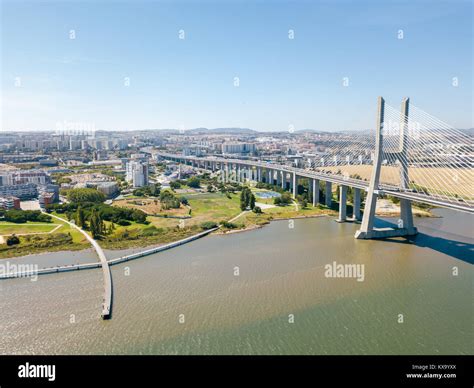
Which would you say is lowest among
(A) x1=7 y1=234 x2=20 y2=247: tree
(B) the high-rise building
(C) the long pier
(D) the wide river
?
(D) the wide river

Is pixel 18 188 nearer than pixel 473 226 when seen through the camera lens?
No

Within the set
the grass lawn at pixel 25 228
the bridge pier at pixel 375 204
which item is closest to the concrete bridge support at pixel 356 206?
the bridge pier at pixel 375 204

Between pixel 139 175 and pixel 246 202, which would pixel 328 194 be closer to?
pixel 246 202

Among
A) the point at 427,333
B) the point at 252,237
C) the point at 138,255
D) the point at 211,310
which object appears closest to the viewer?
the point at 427,333

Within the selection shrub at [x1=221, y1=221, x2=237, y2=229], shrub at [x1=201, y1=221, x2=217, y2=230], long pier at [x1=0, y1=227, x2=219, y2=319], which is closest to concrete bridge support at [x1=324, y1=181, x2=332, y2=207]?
shrub at [x1=221, y1=221, x2=237, y2=229]

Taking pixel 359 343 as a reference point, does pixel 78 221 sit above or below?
above

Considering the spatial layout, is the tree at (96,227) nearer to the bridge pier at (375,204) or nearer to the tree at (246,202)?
the tree at (246,202)

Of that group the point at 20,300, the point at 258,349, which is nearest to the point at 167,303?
the point at 258,349

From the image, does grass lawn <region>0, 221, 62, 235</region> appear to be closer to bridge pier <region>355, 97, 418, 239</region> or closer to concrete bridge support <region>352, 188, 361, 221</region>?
bridge pier <region>355, 97, 418, 239</region>

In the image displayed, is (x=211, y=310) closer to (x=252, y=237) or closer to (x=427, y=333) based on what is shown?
(x=427, y=333)
